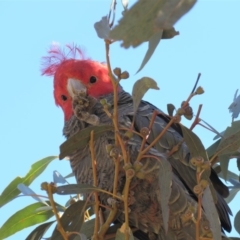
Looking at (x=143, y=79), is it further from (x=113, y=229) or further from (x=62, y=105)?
(x=62, y=105)

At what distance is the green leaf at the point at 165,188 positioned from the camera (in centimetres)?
129

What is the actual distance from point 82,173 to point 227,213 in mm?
570

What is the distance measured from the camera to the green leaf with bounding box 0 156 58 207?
1792 millimetres

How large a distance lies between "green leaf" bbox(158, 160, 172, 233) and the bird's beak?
3.11 feet

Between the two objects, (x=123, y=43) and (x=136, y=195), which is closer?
(x=123, y=43)

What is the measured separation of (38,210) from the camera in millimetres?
1782

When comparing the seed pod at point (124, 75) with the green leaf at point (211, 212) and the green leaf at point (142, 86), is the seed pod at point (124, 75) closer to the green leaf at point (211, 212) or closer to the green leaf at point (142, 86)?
the green leaf at point (142, 86)

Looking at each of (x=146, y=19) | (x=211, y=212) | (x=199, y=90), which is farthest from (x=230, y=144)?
(x=146, y=19)

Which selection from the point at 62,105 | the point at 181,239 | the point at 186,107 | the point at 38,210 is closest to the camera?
the point at 186,107

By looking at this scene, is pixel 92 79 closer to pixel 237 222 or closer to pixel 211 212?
pixel 237 222

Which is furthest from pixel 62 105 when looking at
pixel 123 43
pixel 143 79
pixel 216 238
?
pixel 123 43

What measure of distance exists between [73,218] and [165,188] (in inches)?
14.1

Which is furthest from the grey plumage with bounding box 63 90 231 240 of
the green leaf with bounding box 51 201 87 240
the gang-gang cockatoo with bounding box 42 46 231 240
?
the green leaf with bounding box 51 201 87 240

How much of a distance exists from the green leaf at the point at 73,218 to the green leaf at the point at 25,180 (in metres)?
0.30
